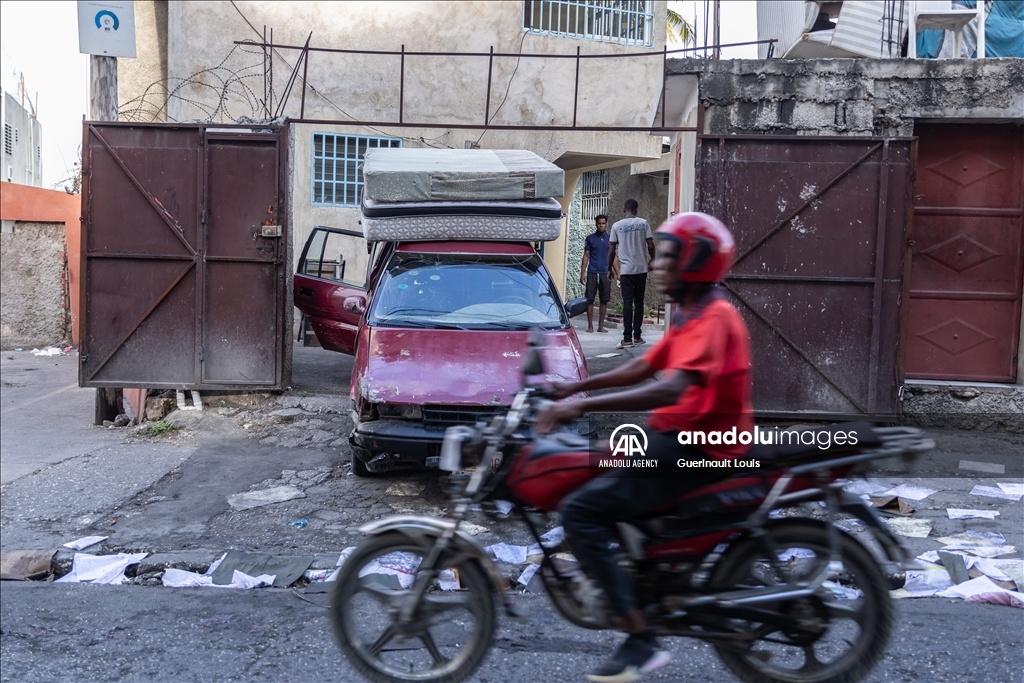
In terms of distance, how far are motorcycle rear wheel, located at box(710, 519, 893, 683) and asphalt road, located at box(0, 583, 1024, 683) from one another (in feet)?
2.94

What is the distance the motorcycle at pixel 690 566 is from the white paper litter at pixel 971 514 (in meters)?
3.53

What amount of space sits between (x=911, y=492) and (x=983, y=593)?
187 centimetres

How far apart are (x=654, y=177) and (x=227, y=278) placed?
272 inches

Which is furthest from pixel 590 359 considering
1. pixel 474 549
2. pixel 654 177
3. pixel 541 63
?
pixel 474 549

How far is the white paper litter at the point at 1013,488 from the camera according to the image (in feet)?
23.2

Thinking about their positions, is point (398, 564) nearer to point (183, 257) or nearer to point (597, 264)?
point (183, 257)

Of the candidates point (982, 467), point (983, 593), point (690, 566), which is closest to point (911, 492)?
point (982, 467)

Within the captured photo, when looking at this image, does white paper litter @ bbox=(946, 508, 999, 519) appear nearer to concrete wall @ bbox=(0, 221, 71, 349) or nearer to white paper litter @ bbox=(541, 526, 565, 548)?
white paper litter @ bbox=(541, 526, 565, 548)

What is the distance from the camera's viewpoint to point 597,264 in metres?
12.6

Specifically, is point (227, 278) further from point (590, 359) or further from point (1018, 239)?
point (1018, 239)

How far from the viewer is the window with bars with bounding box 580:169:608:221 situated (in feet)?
44.8

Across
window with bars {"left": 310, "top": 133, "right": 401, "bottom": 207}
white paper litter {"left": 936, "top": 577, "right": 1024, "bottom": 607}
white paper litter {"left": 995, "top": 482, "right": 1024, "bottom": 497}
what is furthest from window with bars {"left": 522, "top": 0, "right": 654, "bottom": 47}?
white paper litter {"left": 936, "top": 577, "right": 1024, "bottom": 607}

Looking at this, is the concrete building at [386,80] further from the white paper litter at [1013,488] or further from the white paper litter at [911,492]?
the white paper litter at [1013,488]

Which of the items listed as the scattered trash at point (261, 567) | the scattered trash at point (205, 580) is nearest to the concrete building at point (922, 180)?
the scattered trash at point (261, 567)
